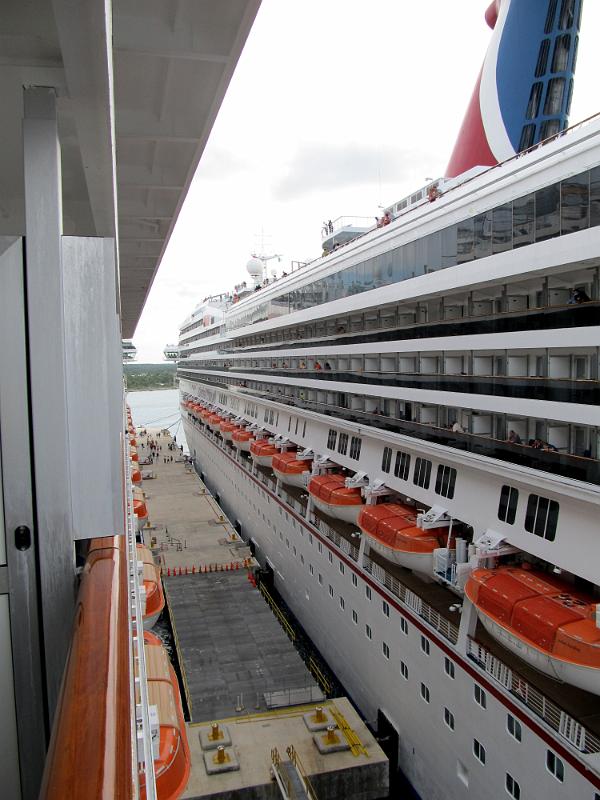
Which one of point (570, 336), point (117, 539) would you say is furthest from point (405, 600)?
point (117, 539)

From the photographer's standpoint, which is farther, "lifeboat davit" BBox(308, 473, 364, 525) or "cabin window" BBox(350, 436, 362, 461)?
"cabin window" BBox(350, 436, 362, 461)

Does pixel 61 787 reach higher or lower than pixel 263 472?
higher

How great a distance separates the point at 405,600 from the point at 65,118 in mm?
9496

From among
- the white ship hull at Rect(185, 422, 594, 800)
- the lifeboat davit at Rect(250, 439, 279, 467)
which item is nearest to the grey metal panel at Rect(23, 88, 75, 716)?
the white ship hull at Rect(185, 422, 594, 800)

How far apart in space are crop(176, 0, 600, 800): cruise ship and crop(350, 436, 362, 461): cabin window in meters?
0.21

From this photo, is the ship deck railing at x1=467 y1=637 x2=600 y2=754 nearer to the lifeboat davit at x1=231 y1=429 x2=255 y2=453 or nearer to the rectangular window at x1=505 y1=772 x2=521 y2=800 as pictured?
the rectangular window at x1=505 y1=772 x2=521 y2=800

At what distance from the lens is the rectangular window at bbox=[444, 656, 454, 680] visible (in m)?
9.48

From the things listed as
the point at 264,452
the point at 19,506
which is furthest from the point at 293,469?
the point at 19,506

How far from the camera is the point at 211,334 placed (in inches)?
1655

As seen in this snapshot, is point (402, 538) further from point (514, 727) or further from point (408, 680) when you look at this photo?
point (514, 727)

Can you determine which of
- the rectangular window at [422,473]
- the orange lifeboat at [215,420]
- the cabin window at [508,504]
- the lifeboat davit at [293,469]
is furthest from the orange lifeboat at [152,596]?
the orange lifeboat at [215,420]

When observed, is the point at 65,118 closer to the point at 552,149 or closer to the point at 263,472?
the point at 552,149

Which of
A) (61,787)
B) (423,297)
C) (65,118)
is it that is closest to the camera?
(61,787)

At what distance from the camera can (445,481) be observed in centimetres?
1131
